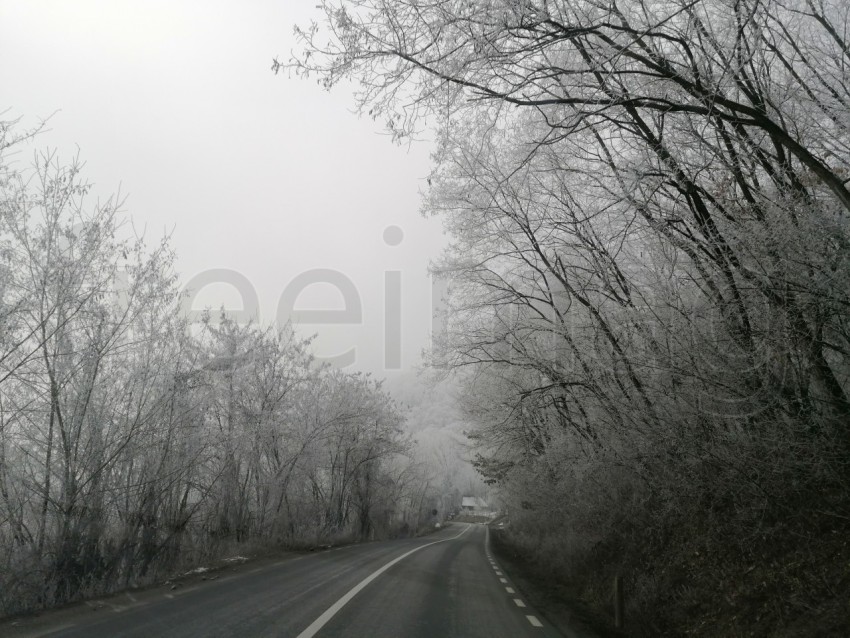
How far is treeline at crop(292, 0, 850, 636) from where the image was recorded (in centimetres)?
536

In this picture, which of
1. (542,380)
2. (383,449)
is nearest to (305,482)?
(383,449)

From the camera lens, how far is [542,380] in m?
15.2

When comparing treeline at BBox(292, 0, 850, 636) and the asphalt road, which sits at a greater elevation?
treeline at BBox(292, 0, 850, 636)

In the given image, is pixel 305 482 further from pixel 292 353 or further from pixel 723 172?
pixel 723 172

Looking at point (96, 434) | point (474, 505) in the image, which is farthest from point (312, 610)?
point (474, 505)

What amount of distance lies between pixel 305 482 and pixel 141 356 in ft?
57.9

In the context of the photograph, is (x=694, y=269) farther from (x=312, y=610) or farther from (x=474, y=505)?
A: (x=474, y=505)

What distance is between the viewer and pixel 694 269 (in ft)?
26.7

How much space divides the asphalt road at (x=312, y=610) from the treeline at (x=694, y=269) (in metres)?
2.15

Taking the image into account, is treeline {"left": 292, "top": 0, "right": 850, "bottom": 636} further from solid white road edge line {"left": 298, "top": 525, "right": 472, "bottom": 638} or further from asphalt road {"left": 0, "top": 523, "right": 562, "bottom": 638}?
solid white road edge line {"left": 298, "top": 525, "right": 472, "bottom": 638}

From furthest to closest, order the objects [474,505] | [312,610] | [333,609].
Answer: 1. [474,505]
2. [333,609]
3. [312,610]

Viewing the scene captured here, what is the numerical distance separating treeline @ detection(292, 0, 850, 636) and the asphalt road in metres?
2.15

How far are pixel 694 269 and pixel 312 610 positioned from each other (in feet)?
25.1

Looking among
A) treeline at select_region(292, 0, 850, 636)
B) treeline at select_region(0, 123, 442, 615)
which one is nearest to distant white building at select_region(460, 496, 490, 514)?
treeline at select_region(0, 123, 442, 615)
